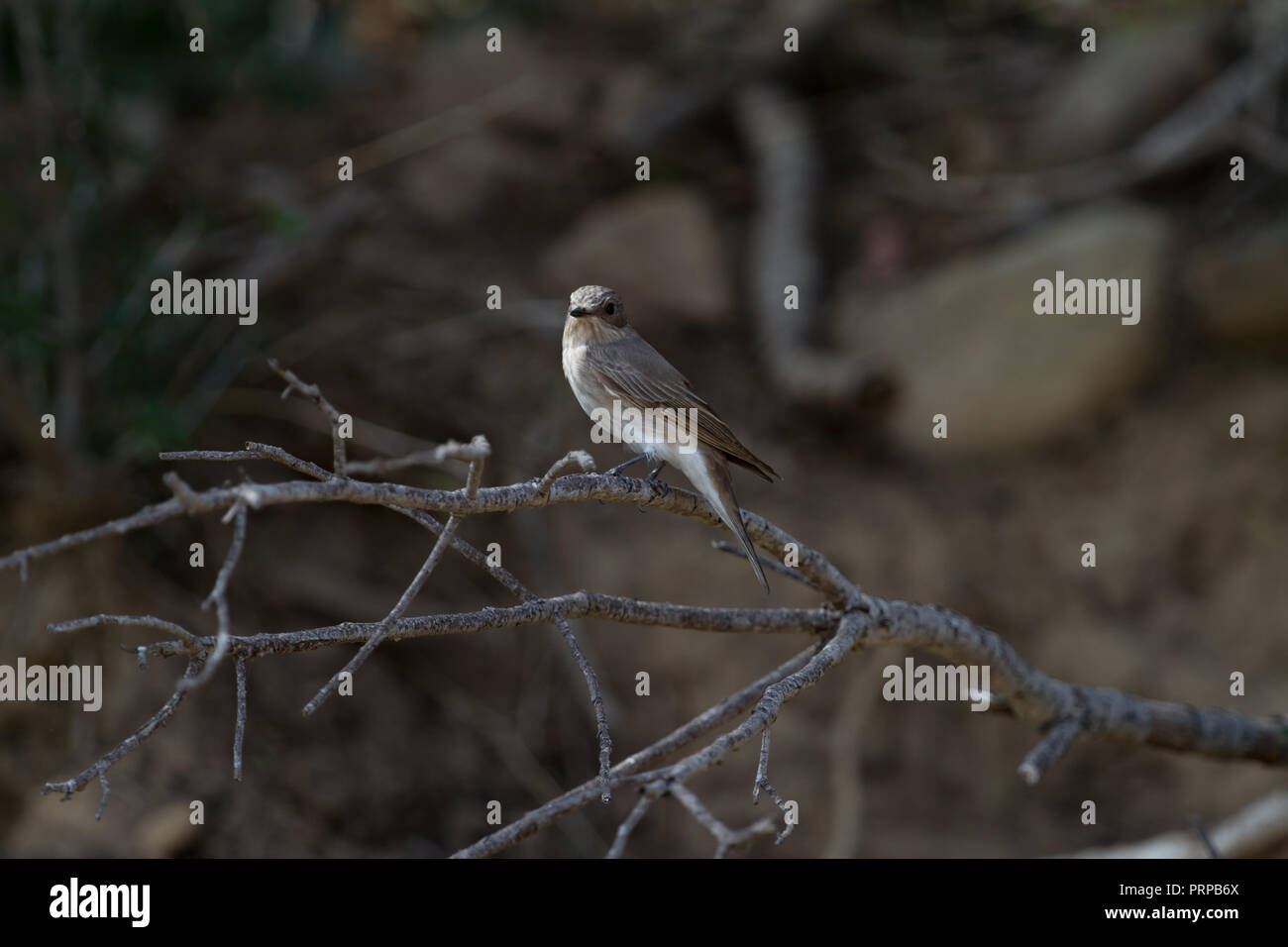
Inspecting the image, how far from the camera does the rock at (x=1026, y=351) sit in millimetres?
8102

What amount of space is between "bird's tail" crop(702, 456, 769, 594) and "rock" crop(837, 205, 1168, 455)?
4592 millimetres

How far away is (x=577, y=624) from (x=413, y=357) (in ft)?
7.18

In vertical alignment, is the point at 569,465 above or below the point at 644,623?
above

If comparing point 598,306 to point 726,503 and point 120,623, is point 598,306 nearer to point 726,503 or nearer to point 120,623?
point 726,503

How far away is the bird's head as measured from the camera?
4.62 metres

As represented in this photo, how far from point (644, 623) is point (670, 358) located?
5315mm

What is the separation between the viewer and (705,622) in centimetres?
356

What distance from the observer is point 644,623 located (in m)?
3.38

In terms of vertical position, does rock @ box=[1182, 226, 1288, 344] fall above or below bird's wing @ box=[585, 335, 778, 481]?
above

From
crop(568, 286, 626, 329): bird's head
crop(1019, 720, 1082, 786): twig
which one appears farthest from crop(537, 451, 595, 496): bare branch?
crop(568, 286, 626, 329): bird's head

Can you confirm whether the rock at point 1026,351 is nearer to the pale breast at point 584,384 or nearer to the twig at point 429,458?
the pale breast at point 584,384

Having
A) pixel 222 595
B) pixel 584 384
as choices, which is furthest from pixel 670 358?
pixel 222 595

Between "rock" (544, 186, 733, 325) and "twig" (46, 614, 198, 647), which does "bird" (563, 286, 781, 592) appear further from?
"rock" (544, 186, 733, 325)

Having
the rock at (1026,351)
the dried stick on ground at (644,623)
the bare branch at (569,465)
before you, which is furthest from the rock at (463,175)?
the bare branch at (569,465)
